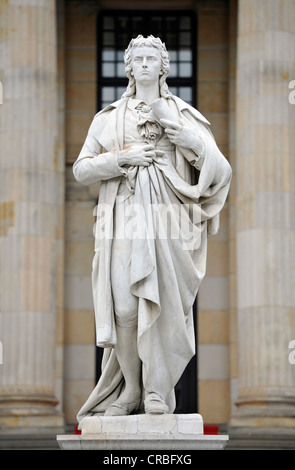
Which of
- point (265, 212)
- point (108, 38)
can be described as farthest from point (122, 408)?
point (108, 38)

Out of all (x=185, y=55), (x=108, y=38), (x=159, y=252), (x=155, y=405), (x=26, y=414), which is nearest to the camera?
(x=155, y=405)

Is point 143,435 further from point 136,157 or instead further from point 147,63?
point 147,63

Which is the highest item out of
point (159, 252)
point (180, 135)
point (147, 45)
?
point (147, 45)

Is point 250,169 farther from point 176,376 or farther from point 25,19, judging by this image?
point 176,376

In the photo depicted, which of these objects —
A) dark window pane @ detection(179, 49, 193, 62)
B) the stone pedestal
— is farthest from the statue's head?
dark window pane @ detection(179, 49, 193, 62)

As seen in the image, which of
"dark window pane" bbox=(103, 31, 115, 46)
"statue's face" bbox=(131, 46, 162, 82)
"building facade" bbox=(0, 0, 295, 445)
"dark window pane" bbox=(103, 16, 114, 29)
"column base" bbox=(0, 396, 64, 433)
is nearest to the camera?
"statue's face" bbox=(131, 46, 162, 82)

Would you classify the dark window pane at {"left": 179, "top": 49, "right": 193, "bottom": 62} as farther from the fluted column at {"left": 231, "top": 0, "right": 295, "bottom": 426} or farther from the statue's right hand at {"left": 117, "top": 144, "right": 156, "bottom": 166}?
the statue's right hand at {"left": 117, "top": 144, "right": 156, "bottom": 166}

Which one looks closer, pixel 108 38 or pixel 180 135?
pixel 180 135

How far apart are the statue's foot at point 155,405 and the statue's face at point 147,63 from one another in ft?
9.83

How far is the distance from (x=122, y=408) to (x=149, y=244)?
1539 millimetres

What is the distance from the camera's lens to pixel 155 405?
516 inches

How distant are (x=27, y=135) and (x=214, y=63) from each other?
22.6 feet

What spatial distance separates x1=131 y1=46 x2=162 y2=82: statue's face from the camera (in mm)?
13984

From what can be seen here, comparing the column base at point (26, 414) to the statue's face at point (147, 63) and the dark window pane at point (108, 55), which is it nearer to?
the dark window pane at point (108, 55)
